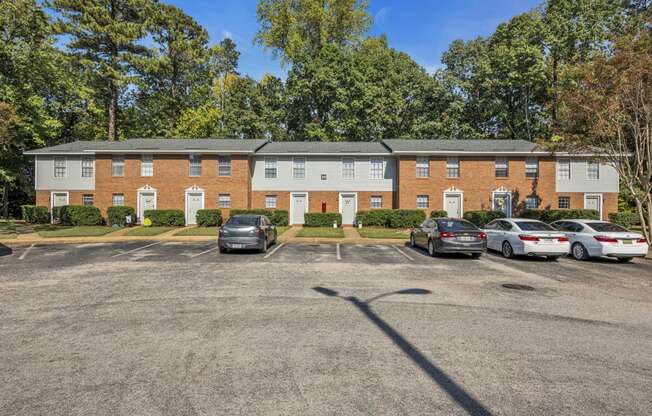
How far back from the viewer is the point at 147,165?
28047 mm

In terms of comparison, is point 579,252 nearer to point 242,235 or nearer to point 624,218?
point 242,235

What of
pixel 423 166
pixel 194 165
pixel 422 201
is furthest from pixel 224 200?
pixel 423 166

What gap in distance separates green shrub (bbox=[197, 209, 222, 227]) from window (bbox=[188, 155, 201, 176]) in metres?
4.00

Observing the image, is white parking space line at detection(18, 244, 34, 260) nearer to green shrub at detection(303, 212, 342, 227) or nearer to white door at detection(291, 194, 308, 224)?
green shrub at detection(303, 212, 342, 227)

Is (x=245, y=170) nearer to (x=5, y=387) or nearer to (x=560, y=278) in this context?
(x=560, y=278)

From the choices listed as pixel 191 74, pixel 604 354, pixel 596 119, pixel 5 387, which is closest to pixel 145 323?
pixel 5 387

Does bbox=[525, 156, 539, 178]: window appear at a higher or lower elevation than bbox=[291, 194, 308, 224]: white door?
higher

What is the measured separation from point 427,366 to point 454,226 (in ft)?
33.4

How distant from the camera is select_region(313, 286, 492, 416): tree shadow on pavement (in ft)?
11.1

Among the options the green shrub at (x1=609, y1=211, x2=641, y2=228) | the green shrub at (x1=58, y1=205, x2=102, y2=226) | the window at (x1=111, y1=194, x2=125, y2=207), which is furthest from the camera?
the window at (x1=111, y1=194, x2=125, y2=207)

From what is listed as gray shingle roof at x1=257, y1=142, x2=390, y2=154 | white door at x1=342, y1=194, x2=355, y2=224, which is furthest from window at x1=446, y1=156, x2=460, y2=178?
white door at x1=342, y1=194, x2=355, y2=224

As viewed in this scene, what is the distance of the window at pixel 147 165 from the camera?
28.0m

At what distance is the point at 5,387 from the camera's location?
369 cm

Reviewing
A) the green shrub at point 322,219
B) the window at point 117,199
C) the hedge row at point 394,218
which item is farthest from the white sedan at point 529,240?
the window at point 117,199
